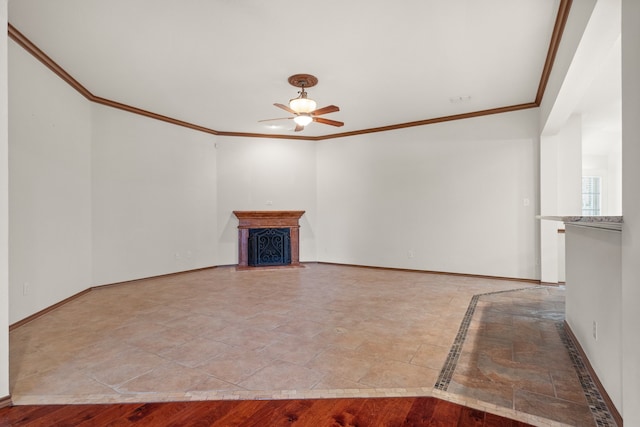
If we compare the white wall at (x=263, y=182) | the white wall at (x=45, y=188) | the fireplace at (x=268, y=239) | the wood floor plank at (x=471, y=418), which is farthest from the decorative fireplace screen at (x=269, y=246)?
the wood floor plank at (x=471, y=418)

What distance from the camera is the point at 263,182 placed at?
7227 millimetres

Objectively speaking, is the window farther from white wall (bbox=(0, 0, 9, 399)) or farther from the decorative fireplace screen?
white wall (bbox=(0, 0, 9, 399))

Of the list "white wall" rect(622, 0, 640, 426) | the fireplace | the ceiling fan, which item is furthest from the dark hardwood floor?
the fireplace

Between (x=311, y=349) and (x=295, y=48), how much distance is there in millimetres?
2922

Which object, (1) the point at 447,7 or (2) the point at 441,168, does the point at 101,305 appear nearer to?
(1) the point at 447,7

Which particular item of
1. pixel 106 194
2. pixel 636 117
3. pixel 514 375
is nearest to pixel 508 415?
pixel 514 375

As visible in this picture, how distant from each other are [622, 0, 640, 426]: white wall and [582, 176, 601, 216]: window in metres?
9.61

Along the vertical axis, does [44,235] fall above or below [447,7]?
below

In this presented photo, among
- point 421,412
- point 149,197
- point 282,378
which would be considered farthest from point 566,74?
point 149,197

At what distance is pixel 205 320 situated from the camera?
11.5 feet

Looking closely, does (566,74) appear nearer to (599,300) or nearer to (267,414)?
(599,300)

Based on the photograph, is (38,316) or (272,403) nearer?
(272,403)

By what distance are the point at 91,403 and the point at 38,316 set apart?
2.38 meters

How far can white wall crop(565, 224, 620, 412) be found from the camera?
1840mm
